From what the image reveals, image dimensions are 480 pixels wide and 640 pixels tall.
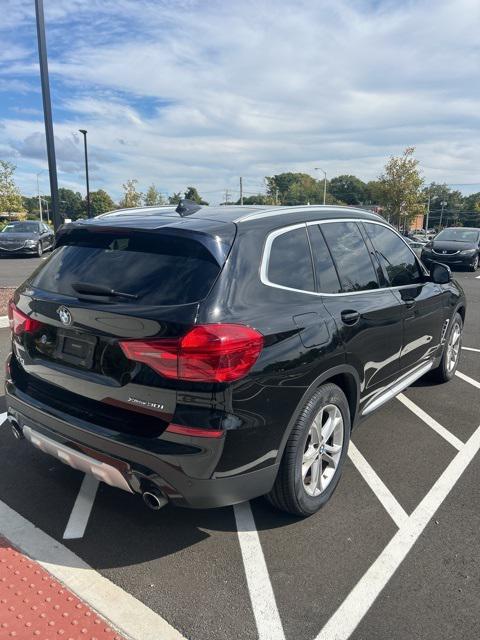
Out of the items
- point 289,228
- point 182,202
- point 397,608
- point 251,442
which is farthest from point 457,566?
point 182,202

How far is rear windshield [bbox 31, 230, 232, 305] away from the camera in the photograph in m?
2.45

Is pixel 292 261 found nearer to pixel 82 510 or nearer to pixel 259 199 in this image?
pixel 82 510

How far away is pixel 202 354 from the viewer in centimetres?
227

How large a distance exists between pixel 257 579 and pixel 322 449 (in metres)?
0.83

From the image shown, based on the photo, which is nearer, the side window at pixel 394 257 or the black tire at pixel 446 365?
the side window at pixel 394 257

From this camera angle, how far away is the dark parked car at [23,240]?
18.5 metres

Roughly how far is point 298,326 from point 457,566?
4.87ft

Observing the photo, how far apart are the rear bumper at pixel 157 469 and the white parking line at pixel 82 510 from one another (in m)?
0.45

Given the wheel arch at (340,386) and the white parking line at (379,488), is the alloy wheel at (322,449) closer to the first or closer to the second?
the wheel arch at (340,386)

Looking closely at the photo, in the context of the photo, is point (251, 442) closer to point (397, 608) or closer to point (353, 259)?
point (397, 608)

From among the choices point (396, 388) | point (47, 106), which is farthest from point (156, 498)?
point (47, 106)

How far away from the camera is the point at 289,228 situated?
9.83 ft

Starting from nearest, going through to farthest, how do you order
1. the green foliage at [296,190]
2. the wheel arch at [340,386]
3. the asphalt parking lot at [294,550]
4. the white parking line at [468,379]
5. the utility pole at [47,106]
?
the asphalt parking lot at [294,550] < the wheel arch at [340,386] < the white parking line at [468,379] < the utility pole at [47,106] < the green foliage at [296,190]

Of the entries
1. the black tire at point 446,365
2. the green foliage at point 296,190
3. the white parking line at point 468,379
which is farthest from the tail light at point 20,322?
the green foliage at point 296,190
